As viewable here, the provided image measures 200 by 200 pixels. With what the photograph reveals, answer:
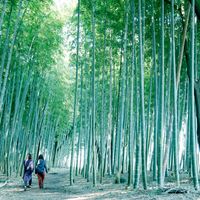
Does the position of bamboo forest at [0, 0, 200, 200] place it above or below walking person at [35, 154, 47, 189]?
above

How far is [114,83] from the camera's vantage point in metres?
13.5

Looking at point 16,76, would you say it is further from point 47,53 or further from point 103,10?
point 103,10

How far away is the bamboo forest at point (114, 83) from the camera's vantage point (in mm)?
7496

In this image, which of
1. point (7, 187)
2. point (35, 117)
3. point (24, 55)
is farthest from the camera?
point (35, 117)

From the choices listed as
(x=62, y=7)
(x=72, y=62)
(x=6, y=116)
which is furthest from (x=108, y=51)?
(x=6, y=116)

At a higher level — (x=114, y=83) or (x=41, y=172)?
(x=114, y=83)

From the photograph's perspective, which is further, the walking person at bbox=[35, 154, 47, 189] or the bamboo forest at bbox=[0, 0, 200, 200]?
the walking person at bbox=[35, 154, 47, 189]

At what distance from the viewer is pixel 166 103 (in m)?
10.0

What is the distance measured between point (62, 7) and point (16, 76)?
3.25 metres

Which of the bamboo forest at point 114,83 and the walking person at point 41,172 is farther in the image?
the walking person at point 41,172

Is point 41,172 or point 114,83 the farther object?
point 114,83

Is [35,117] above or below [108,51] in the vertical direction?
below

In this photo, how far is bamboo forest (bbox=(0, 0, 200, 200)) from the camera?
24.6 ft

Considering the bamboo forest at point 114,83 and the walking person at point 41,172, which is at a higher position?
the bamboo forest at point 114,83
